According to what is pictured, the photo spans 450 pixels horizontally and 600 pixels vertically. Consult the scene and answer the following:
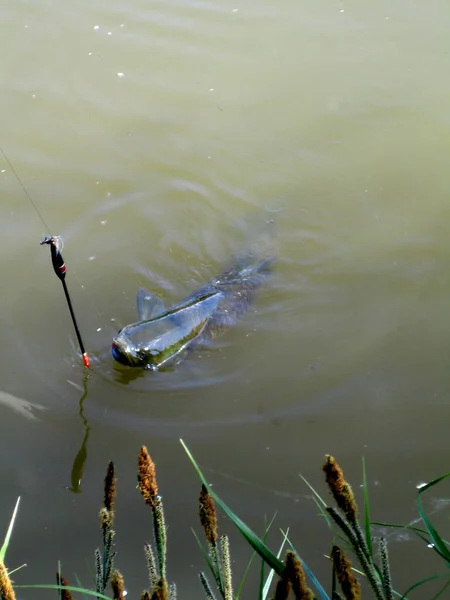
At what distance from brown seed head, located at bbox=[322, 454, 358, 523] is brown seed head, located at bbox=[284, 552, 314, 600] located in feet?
0.39

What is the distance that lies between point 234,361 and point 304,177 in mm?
1870

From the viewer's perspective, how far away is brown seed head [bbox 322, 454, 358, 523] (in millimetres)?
1133

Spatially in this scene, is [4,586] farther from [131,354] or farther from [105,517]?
[131,354]

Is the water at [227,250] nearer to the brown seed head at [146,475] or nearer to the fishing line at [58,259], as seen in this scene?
the fishing line at [58,259]

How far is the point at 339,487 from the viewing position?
1.14 m

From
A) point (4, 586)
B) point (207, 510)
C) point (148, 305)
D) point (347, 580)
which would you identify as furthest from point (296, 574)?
point (148, 305)

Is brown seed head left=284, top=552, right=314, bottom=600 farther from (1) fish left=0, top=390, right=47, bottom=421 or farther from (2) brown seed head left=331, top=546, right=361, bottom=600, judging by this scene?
(1) fish left=0, top=390, right=47, bottom=421

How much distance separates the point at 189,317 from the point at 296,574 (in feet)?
9.59

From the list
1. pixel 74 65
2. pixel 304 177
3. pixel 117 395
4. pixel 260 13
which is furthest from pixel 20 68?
pixel 117 395

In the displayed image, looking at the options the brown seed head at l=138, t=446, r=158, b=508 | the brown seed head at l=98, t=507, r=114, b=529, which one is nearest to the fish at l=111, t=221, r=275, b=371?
the brown seed head at l=98, t=507, r=114, b=529

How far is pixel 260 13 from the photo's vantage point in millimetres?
6566

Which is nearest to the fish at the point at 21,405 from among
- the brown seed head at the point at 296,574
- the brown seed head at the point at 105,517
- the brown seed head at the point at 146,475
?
the brown seed head at the point at 105,517

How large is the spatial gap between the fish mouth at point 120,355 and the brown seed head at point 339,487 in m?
2.61

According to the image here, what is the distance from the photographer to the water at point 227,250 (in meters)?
3.18
